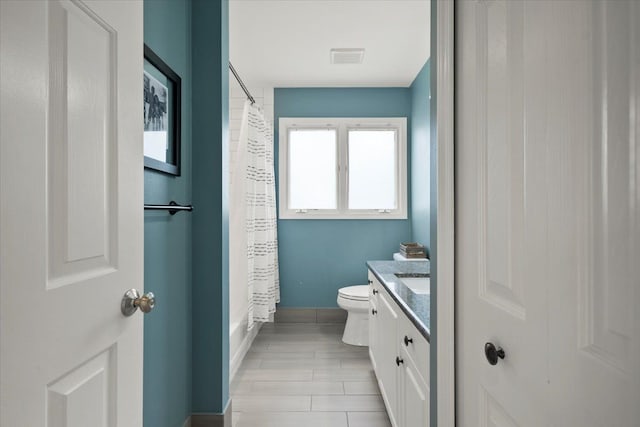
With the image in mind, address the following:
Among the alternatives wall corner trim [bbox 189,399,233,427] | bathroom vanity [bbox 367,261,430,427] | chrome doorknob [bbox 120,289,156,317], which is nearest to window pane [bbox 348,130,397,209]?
bathroom vanity [bbox 367,261,430,427]

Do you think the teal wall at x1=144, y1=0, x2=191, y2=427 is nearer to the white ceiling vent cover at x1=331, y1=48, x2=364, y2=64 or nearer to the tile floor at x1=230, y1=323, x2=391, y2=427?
the tile floor at x1=230, y1=323, x2=391, y2=427

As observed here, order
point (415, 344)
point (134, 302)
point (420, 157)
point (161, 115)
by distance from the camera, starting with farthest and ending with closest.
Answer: point (420, 157) < point (161, 115) < point (415, 344) < point (134, 302)

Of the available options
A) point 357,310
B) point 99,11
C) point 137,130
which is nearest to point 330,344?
point 357,310

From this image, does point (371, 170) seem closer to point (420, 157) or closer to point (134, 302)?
point (420, 157)

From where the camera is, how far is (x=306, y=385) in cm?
268

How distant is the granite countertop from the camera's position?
140 centimetres

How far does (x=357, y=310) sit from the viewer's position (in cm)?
342

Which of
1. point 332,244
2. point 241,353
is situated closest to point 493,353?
point 241,353

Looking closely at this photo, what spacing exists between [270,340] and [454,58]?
3.15 metres

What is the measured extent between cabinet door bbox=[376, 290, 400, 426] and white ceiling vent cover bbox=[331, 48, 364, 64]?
2.06m

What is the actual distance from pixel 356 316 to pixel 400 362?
1.75 meters

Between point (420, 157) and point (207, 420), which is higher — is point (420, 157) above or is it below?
above

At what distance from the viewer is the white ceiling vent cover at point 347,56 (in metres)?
3.28

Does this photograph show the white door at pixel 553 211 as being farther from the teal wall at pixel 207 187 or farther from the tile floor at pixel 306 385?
the tile floor at pixel 306 385
